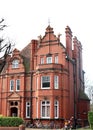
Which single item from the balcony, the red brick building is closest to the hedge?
→ the red brick building

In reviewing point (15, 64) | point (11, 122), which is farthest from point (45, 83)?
point (11, 122)

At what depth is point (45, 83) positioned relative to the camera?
47594 mm

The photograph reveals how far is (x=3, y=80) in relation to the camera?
173 feet

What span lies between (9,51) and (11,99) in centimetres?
1998

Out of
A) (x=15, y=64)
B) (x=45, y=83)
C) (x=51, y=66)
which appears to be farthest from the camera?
(x=15, y=64)

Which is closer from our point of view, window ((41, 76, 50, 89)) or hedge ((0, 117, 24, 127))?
hedge ((0, 117, 24, 127))

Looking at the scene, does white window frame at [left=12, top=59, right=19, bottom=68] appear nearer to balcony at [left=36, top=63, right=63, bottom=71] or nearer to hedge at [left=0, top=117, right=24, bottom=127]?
balcony at [left=36, top=63, right=63, bottom=71]

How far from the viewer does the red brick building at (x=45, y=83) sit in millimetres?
47156

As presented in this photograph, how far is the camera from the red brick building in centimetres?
4716

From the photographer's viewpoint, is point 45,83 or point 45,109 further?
point 45,83

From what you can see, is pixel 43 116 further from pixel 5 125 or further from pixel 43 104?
pixel 5 125

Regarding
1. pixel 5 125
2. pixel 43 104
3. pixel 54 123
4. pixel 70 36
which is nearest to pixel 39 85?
pixel 43 104

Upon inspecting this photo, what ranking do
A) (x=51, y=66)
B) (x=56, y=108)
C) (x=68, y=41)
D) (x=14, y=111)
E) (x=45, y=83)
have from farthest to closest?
(x=14, y=111)
(x=68, y=41)
(x=45, y=83)
(x=51, y=66)
(x=56, y=108)

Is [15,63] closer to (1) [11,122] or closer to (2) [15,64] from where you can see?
(2) [15,64]
